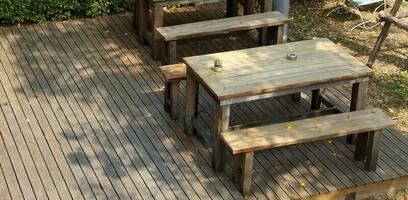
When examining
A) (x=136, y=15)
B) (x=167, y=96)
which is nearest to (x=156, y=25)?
(x=136, y=15)

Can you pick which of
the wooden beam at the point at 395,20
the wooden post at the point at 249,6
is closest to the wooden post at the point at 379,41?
the wooden beam at the point at 395,20

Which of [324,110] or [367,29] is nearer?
[324,110]

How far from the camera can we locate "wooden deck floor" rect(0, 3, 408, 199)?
5.34 metres

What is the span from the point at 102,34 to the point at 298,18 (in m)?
→ 2.47

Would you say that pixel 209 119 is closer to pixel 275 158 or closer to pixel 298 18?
pixel 275 158

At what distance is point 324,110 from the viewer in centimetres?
613

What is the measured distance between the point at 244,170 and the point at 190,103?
1011 mm

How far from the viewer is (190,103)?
598cm

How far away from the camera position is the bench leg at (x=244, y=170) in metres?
5.15

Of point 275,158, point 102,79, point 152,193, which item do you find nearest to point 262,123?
point 275,158

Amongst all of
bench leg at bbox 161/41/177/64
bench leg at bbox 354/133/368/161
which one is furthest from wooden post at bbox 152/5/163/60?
bench leg at bbox 354/133/368/161

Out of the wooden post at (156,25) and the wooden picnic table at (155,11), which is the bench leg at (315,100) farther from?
the wooden post at (156,25)

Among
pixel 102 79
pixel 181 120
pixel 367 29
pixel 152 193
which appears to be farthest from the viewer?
pixel 367 29

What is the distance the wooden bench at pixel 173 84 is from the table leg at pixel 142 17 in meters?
1.55
